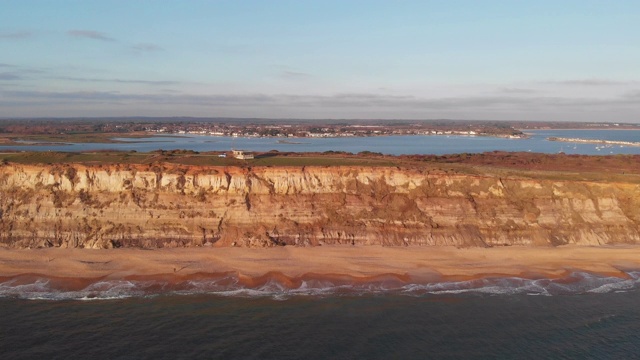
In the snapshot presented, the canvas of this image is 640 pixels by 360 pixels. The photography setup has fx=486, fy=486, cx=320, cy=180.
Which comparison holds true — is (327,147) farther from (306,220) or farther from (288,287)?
(288,287)

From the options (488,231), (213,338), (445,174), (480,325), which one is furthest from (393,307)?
(445,174)

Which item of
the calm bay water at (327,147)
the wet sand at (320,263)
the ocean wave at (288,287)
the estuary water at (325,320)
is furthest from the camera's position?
the calm bay water at (327,147)

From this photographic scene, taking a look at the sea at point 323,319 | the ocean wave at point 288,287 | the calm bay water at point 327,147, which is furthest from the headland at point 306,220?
the calm bay water at point 327,147

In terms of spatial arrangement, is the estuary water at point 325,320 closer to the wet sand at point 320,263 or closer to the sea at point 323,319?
the sea at point 323,319

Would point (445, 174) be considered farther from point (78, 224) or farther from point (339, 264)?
point (78, 224)

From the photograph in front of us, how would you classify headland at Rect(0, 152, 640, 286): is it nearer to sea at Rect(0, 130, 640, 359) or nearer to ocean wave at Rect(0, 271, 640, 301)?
ocean wave at Rect(0, 271, 640, 301)

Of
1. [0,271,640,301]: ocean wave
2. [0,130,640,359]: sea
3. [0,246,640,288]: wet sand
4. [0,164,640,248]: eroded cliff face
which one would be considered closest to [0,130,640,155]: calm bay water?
[0,164,640,248]: eroded cliff face

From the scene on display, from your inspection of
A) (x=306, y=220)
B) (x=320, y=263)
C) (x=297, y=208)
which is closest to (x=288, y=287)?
(x=320, y=263)
